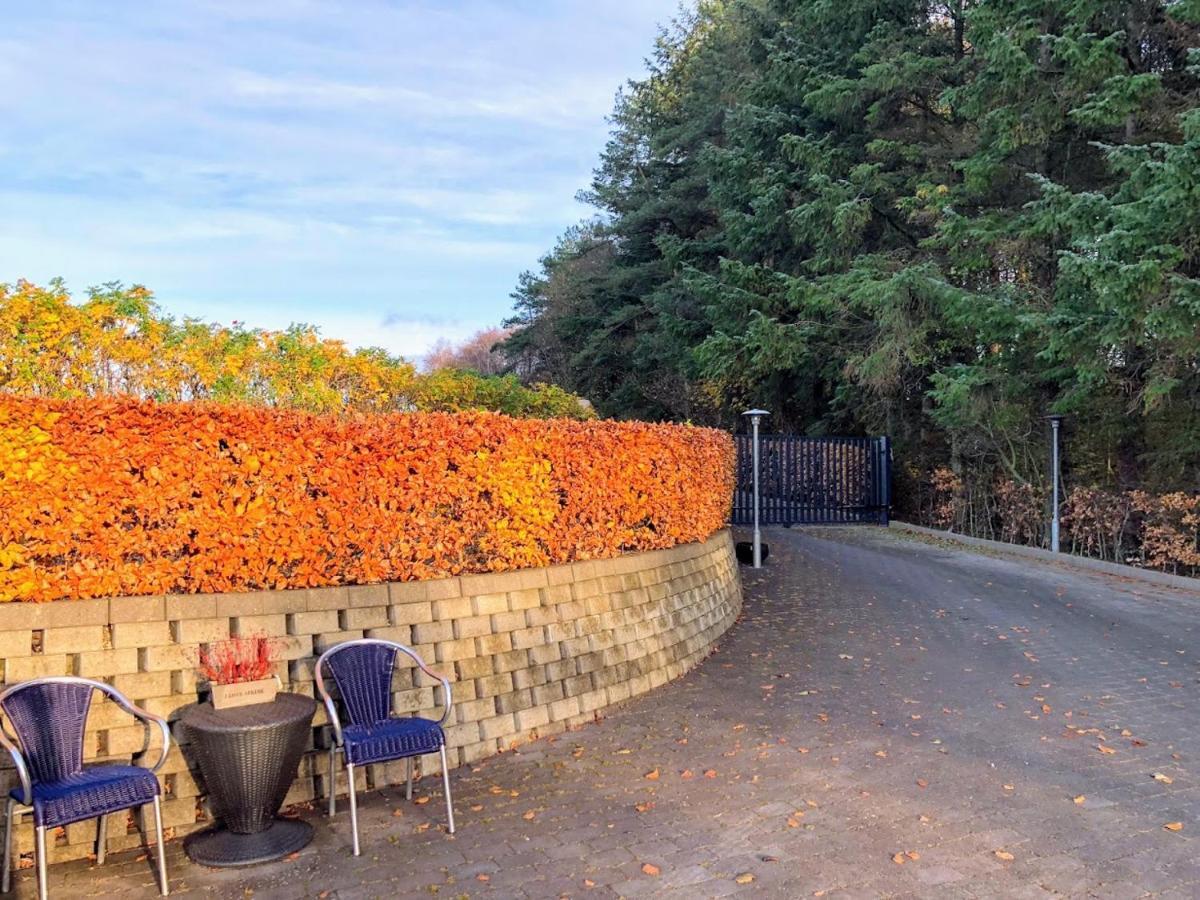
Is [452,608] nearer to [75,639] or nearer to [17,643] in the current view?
[75,639]

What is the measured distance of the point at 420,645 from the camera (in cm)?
480

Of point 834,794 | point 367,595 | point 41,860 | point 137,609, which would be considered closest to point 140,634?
point 137,609

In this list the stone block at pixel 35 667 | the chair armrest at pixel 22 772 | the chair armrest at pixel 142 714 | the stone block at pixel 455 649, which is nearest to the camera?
the chair armrest at pixel 22 772

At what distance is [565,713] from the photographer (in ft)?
17.6

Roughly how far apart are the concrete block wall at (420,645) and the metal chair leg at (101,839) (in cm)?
5

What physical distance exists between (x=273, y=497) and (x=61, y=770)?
155 centimetres

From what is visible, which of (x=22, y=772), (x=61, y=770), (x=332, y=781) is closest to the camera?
(x=22, y=772)

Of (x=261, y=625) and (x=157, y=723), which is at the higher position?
(x=261, y=625)

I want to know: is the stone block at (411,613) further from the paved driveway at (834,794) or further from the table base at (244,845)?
the table base at (244,845)

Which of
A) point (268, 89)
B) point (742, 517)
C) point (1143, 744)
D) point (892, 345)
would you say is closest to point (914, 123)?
point (892, 345)

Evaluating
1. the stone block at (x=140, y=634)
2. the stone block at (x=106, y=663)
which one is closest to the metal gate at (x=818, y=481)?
the stone block at (x=140, y=634)

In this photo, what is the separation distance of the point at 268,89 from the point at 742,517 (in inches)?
436

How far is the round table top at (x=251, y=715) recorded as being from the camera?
354 cm

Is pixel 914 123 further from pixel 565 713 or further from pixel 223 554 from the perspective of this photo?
pixel 223 554
